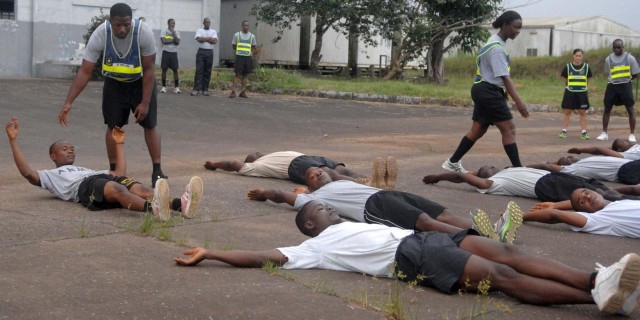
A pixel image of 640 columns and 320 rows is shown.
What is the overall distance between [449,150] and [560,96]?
12562mm

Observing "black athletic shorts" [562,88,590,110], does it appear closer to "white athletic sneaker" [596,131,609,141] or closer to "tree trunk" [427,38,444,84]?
"white athletic sneaker" [596,131,609,141]

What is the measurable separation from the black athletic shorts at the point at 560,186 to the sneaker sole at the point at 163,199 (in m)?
3.68

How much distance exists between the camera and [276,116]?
17.7m

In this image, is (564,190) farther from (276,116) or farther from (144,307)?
(276,116)

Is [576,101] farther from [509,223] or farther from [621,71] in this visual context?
[509,223]

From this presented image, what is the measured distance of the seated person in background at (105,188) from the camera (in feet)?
22.9

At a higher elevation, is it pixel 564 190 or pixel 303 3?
pixel 303 3

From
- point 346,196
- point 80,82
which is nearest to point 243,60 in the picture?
point 80,82

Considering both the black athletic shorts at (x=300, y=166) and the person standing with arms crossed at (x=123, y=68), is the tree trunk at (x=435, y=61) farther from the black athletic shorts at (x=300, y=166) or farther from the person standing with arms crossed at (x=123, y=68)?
the person standing with arms crossed at (x=123, y=68)

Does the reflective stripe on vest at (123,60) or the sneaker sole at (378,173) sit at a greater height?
the reflective stripe on vest at (123,60)

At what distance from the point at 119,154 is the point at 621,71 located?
34.9 ft

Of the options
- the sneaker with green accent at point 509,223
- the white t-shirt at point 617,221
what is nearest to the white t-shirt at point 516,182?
the white t-shirt at point 617,221

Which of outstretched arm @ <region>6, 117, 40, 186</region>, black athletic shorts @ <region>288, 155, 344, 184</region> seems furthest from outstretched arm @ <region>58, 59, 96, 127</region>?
black athletic shorts @ <region>288, 155, 344, 184</region>

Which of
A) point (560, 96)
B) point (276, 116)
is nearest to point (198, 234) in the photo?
point (276, 116)
